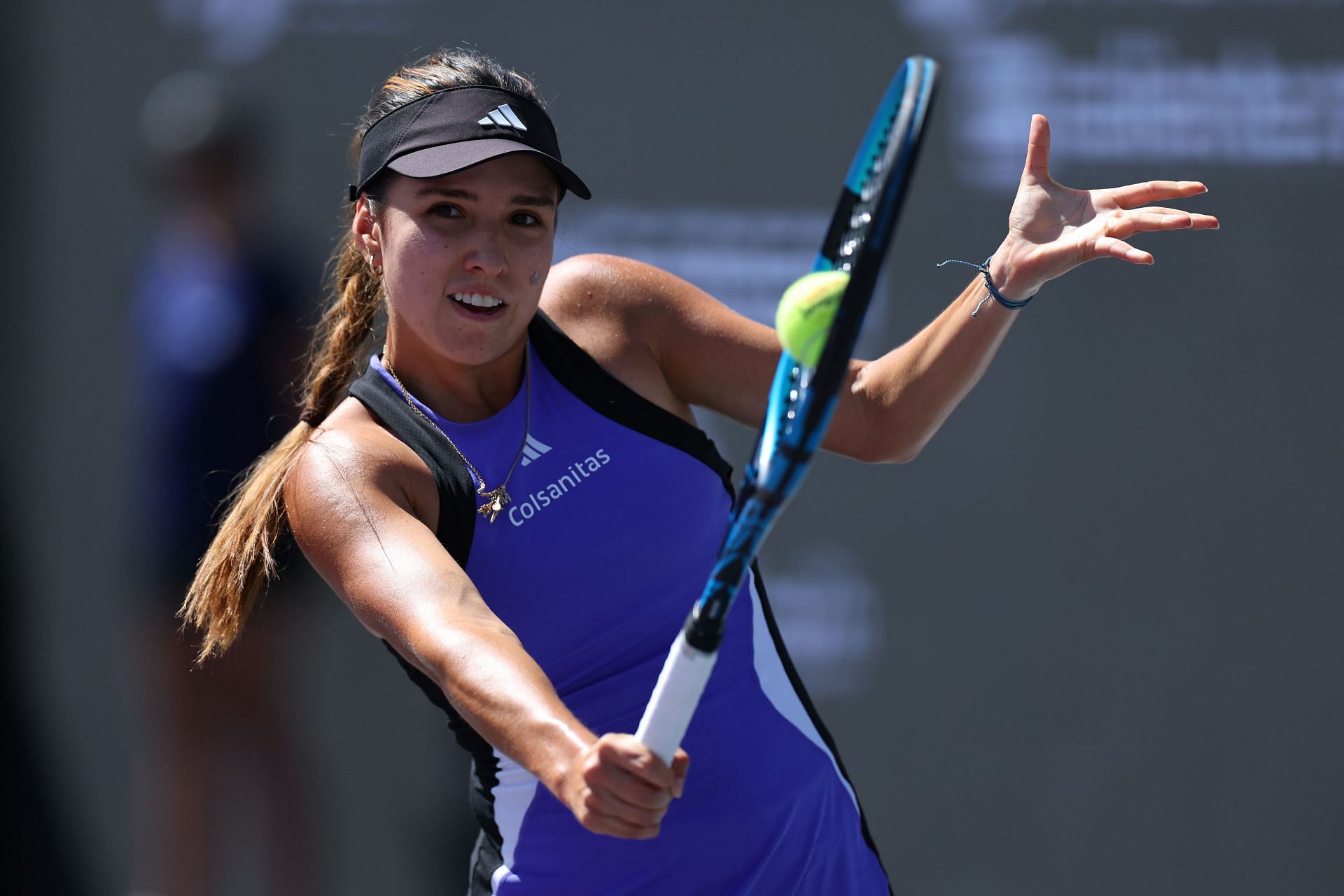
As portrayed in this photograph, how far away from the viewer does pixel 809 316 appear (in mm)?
1442

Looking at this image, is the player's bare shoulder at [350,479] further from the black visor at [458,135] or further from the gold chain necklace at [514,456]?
the black visor at [458,135]

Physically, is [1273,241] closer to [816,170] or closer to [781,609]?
[816,170]

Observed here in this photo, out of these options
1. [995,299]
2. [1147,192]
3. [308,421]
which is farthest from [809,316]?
[308,421]

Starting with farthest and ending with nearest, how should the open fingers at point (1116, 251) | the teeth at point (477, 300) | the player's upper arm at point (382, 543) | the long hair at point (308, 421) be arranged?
the long hair at point (308, 421) < the teeth at point (477, 300) < the open fingers at point (1116, 251) < the player's upper arm at point (382, 543)

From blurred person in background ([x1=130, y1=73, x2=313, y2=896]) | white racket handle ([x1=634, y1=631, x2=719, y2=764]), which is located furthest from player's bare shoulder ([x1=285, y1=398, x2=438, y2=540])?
blurred person in background ([x1=130, y1=73, x2=313, y2=896])

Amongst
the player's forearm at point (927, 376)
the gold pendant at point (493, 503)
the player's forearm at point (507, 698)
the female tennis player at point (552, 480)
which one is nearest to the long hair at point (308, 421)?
the female tennis player at point (552, 480)

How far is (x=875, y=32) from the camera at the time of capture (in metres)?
3.32

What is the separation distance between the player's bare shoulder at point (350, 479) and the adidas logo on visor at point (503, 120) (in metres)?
0.39

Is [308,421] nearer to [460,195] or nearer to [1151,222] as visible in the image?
[460,195]

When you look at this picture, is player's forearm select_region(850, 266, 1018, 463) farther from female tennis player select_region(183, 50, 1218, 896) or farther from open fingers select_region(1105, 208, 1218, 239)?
open fingers select_region(1105, 208, 1218, 239)

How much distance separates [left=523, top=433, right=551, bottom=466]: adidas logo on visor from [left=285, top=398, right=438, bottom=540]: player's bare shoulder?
13 centimetres

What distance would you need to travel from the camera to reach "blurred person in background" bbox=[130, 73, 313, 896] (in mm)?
3277

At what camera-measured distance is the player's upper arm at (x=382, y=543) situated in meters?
1.58

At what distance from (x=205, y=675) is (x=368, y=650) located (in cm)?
36
